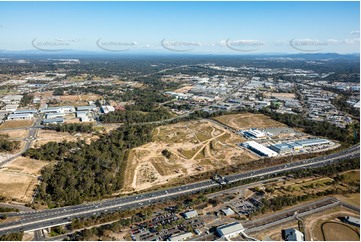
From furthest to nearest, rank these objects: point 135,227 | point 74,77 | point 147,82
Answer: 1. point 74,77
2. point 147,82
3. point 135,227

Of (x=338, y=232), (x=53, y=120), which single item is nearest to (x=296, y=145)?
(x=338, y=232)

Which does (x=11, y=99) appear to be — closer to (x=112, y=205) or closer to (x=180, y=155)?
(x=180, y=155)

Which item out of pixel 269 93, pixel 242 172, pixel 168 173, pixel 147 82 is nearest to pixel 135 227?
pixel 168 173

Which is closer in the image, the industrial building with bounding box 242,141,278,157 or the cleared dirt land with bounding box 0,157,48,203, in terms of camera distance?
the cleared dirt land with bounding box 0,157,48,203

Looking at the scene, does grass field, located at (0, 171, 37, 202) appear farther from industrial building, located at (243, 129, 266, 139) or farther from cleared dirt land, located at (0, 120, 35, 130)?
industrial building, located at (243, 129, 266, 139)

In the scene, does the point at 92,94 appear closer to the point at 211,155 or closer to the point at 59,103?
the point at 59,103

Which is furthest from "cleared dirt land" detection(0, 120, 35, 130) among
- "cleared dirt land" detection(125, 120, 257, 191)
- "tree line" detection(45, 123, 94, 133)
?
"cleared dirt land" detection(125, 120, 257, 191)
